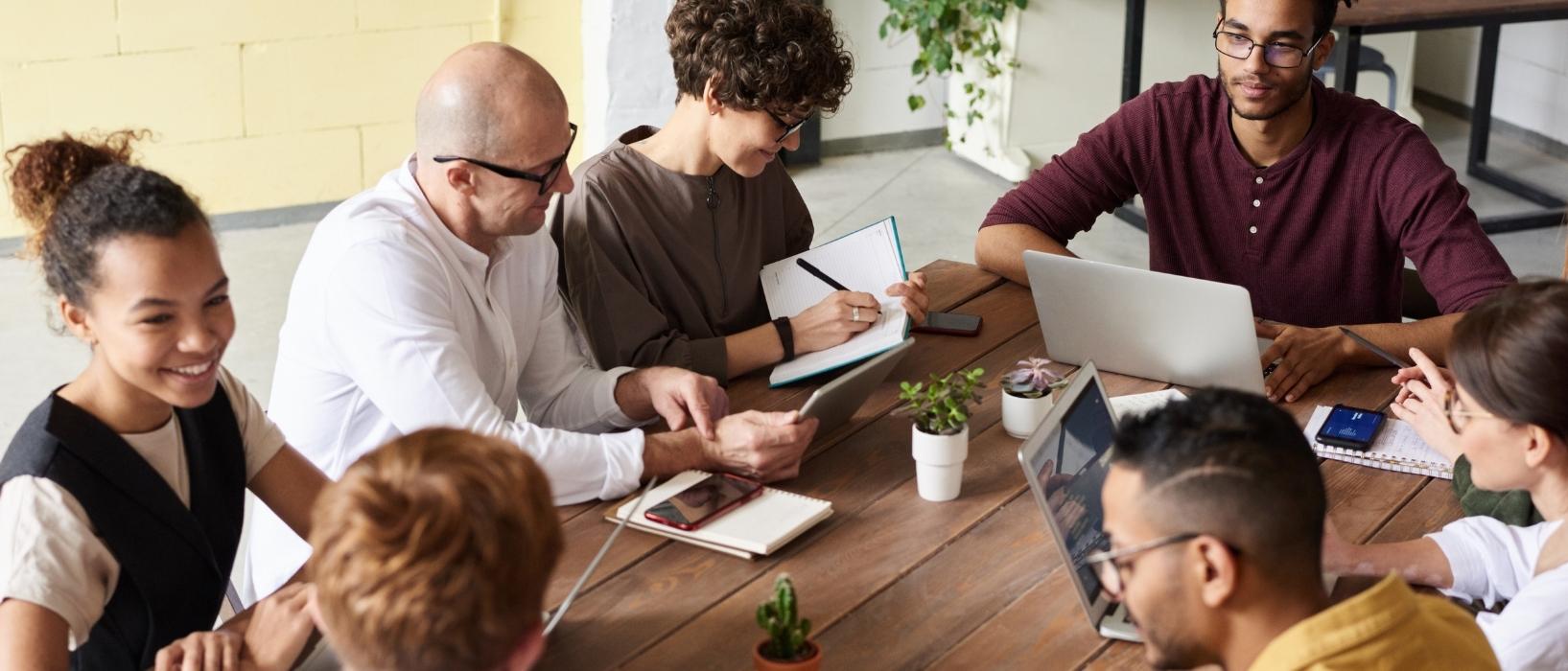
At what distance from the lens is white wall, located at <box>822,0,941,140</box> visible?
578 cm

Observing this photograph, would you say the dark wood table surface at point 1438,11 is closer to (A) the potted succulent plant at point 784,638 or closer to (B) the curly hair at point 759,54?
(B) the curly hair at point 759,54

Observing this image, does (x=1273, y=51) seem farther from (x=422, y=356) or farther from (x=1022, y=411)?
(x=422, y=356)

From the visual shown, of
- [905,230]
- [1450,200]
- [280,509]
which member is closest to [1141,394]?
[1450,200]

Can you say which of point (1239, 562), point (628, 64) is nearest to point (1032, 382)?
point (1239, 562)

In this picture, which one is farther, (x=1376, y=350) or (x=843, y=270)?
(x=843, y=270)

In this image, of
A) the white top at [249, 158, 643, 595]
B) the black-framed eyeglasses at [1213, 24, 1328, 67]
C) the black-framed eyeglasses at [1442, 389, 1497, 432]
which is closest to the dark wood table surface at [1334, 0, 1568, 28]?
the black-framed eyeglasses at [1213, 24, 1328, 67]

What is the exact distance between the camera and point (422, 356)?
2.11 meters

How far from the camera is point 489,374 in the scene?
238 centimetres

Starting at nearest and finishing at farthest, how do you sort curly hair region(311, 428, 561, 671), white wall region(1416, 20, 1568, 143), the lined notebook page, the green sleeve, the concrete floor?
curly hair region(311, 428, 561, 671)
the green sleeve
the lined notebook page
the concrete floor
white wall region(1416, 20, 1568, 143)

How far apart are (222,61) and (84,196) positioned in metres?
3.56

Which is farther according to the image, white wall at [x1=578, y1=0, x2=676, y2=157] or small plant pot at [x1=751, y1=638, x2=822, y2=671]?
white wall at [x1=578, y1=0, x2=676, y2=157]

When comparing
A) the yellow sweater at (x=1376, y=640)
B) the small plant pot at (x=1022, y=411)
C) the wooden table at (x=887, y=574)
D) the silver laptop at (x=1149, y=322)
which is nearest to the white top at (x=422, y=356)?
the wooden table at (x=887, y=574)

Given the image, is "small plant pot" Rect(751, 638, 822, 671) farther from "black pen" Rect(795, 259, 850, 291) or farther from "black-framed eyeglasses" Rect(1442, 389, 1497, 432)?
"black pen" Rect(795, 259, 850, 291)

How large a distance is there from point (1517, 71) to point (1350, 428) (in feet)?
15.1
